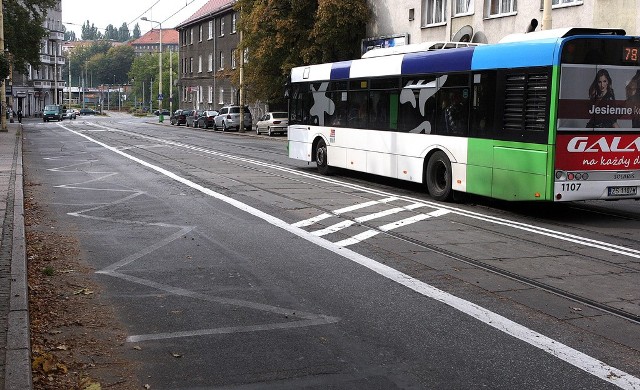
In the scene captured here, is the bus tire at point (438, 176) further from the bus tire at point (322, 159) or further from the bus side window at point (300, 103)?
the bus side window at point (300, 103)

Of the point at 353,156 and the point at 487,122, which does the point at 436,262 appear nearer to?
the point at 487,122

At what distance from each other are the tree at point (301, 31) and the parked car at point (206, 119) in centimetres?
1671

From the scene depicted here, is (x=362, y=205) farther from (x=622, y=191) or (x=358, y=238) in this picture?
(x=622, y=191)

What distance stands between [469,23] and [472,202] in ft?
64.6

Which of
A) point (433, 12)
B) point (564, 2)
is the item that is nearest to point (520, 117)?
point (564, 2)

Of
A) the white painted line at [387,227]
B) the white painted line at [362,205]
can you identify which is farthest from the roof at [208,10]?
the white painted line at [387,227]

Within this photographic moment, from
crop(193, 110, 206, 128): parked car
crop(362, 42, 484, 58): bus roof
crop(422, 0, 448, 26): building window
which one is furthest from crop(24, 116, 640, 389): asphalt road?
crop(193, 110, 206, 128): parked car

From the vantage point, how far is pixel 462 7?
112 feet

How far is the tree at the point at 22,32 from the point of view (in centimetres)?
5419

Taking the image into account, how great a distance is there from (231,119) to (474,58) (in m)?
43.6

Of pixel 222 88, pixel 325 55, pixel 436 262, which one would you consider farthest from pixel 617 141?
pixel 222 88

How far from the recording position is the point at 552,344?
6.04 metres

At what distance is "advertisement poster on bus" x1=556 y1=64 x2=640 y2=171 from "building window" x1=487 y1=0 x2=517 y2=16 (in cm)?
1897

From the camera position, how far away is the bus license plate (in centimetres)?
1272
